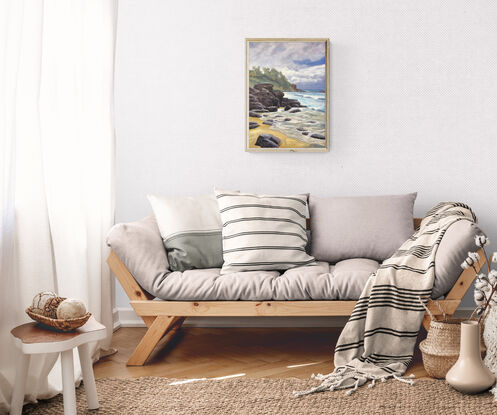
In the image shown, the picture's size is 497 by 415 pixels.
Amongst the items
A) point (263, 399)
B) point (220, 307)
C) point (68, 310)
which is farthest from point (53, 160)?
point (263, 399)

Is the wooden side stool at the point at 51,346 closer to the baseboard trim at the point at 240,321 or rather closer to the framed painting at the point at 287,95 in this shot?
the baseboard trim at the point at 240,321

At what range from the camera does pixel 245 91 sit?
11.4ft

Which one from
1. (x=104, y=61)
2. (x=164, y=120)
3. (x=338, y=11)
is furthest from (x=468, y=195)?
(x=104, y=61)

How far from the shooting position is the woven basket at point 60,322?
75.5 inches

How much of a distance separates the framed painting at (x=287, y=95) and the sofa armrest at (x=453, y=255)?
1120mm

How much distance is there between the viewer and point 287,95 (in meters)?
3.46

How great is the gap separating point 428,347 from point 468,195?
52.4 inches

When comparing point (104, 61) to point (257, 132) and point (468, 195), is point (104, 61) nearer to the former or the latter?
point (257, 132)

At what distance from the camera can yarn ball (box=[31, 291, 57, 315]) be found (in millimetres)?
1979

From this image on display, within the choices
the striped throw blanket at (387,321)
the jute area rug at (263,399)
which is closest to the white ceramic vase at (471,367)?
the jute area rug at (263,399)

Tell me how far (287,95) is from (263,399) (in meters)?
1.91

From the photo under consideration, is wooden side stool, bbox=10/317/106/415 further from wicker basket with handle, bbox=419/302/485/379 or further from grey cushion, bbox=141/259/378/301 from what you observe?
wicker basket with handle, bbox=419/302/485/379

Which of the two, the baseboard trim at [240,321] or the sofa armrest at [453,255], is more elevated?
the sofa armrest at [453,255]

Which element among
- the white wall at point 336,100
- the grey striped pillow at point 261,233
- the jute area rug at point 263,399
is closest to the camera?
the jute area rug at point 263,399
